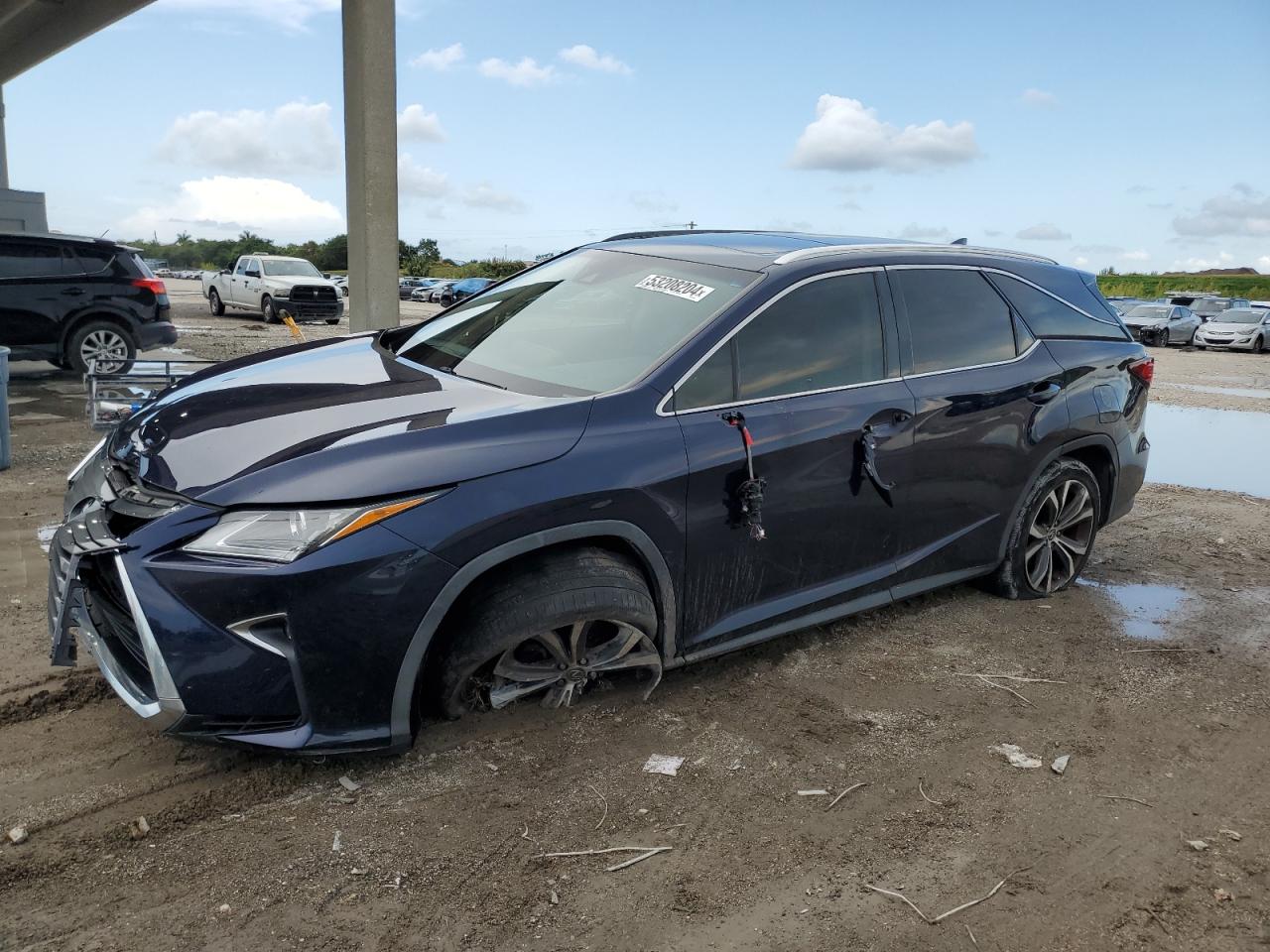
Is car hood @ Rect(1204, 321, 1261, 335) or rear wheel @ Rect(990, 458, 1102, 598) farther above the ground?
car hood @ Rect(1204, 321, 1261, 335)

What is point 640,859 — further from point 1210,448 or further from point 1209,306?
point 1209,306

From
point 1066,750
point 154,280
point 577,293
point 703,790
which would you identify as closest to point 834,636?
point 1066,750

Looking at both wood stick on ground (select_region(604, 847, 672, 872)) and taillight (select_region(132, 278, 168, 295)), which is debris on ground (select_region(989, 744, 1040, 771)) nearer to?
wood stick on ground (select_region(604, 847, 672, 872))

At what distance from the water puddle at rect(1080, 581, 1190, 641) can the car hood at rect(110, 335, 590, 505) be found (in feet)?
10.2

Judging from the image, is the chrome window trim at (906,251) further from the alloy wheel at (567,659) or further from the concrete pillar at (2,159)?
the concrete pillar at (2,159)

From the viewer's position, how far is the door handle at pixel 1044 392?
14.9ft

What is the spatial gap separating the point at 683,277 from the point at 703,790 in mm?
1924

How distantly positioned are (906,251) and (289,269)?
75.4ft

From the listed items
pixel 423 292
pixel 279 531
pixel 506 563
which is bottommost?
pixel 506 563

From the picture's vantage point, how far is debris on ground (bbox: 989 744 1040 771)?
3.39 meters

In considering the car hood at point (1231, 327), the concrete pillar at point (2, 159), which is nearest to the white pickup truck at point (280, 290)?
the concrete pillar at point (2, 159)

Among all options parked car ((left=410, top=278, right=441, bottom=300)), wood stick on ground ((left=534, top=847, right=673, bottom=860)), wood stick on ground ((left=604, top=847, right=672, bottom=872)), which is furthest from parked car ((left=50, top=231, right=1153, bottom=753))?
parked car ((left=410, top=278, right=441, bottom=300))

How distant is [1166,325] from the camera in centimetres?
2984

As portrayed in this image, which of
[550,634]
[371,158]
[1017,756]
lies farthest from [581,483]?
[371,158]
